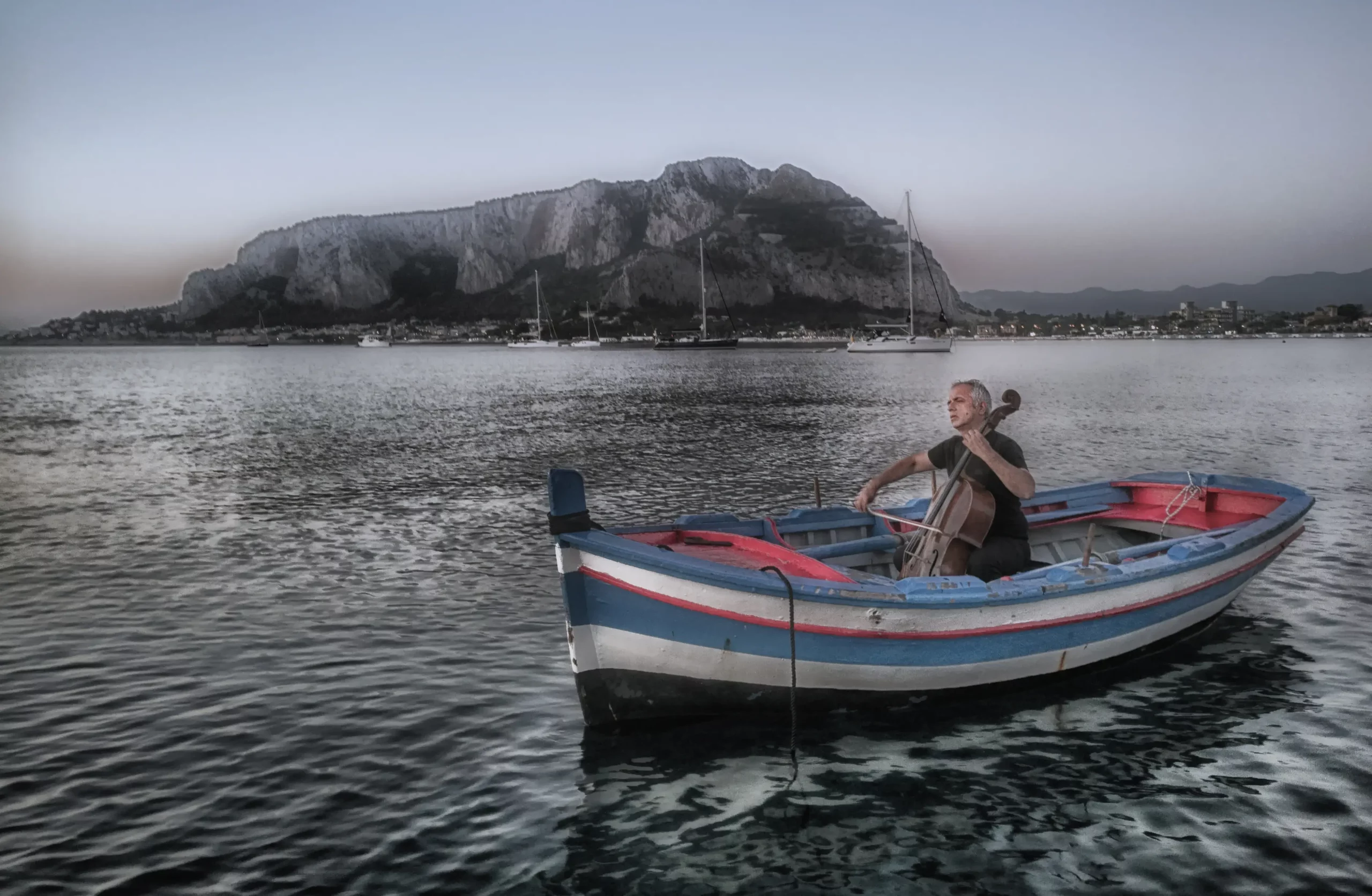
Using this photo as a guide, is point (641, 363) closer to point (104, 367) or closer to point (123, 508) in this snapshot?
point (104, 367)

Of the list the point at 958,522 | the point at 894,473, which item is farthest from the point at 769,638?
the point at 894,473

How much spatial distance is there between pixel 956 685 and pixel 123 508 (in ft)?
76.4

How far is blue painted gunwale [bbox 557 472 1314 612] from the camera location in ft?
29.7

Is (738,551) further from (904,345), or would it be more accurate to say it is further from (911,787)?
(904,345)

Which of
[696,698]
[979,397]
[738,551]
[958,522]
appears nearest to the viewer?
[696,698]

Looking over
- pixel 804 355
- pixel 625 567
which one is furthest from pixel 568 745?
→ pixel 804 355

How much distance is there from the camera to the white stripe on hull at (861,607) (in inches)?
360

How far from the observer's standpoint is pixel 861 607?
9438 mm

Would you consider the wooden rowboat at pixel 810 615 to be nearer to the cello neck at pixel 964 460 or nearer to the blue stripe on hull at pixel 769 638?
the blue stripe on hull at pixel 769 638

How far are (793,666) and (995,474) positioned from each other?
3.29m

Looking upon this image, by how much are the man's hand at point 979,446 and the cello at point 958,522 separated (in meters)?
0.70

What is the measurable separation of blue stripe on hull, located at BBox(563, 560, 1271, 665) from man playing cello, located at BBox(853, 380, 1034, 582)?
929mm

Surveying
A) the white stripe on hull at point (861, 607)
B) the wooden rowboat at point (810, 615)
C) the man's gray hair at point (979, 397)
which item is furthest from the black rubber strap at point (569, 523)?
the man's gray hair at point (979, 397)

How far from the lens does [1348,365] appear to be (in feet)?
420
